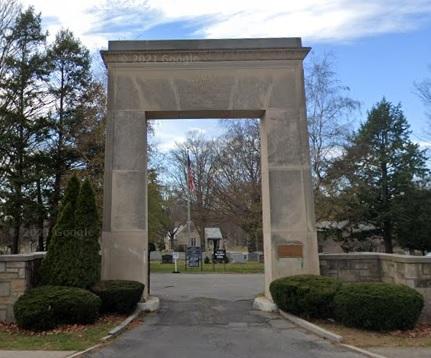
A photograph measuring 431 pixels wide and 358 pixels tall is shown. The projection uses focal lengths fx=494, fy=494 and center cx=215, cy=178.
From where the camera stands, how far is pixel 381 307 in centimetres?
948

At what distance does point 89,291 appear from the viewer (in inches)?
426

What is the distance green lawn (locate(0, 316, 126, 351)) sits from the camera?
847 cm

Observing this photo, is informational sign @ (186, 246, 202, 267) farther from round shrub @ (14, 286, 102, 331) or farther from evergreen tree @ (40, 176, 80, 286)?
round shrub @ (14, 286, 102, 331)

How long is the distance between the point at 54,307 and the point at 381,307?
252 inches

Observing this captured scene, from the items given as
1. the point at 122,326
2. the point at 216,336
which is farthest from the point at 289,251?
the point at 122,326

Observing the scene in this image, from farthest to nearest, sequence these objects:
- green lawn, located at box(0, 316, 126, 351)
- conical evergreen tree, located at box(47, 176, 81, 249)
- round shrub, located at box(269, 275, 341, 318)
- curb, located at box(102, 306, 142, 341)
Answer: conical evergreen tree, located at box(47, 176, 81, 249)
round shrub, located at box(269, 275, 341, 318)
curb, located at box(102, 306, 142, 341)
green lawn, located at box(0, 316, 126, 351)

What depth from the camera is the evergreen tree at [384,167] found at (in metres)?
39.7

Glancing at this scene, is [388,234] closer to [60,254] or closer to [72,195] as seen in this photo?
[72,195]

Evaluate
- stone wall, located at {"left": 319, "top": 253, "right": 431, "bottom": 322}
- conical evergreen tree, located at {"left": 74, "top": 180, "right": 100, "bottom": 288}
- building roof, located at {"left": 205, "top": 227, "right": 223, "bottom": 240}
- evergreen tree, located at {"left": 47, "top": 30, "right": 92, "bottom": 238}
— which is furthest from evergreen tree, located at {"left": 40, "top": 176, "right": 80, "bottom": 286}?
building roof, located at {"left": 205, "top": 227, "right": 223, "bottom": 240}

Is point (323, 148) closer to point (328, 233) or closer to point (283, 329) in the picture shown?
point (328, 233)

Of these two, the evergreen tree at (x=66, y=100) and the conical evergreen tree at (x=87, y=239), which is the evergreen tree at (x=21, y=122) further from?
the conical evergreen tree at (x=87, y=239)

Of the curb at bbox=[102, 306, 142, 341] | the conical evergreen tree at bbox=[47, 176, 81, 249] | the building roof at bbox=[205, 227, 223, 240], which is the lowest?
the curb at bbox=[102, 306, 142, 341]

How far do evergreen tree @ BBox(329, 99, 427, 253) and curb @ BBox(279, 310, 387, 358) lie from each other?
26113 millimetres

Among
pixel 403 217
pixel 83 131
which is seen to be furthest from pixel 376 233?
pixel 83 131
